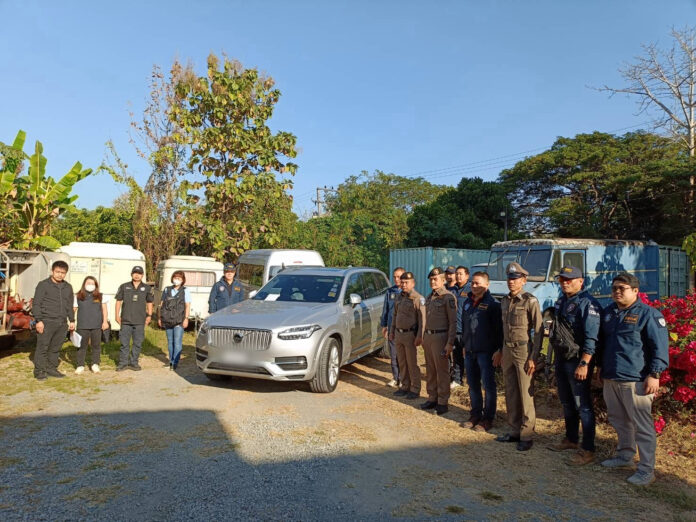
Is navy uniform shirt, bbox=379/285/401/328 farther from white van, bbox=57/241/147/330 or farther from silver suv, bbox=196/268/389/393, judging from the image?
white van, bbox=57/241/147/330

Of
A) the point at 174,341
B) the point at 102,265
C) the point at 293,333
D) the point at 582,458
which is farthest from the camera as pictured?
the point at 102,265

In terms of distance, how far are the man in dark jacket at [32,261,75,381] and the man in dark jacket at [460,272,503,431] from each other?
20.3 feet

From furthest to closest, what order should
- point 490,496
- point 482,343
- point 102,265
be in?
point 102,265
point 482,343
point 490,496

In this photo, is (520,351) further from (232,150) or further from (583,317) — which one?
(232,150)

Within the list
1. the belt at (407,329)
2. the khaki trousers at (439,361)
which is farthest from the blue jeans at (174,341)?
the khaki trousers at (439,361)

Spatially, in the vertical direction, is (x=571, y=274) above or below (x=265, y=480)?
above

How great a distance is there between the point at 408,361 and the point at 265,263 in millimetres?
6578

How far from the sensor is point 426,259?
19.3 metres

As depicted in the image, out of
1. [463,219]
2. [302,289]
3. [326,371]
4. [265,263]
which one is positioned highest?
[463,219]

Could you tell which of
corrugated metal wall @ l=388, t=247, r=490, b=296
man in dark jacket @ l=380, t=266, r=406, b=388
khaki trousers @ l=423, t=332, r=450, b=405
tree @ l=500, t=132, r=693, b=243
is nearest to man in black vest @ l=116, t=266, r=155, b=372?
man in dark jacket @ l=380, t=266, r=406, b=388

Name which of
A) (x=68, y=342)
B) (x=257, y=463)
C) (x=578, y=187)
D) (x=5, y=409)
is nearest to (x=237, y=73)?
(x=68, y=342)

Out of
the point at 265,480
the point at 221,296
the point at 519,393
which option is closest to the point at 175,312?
the point at 221,296

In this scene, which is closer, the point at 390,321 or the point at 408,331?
the point at 408,331

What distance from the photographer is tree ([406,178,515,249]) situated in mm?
24328
